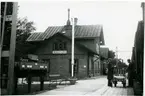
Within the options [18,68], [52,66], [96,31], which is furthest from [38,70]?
[96,31]

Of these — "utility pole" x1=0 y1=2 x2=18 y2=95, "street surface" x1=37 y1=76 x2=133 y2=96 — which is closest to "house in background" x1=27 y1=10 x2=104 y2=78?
"street surface" x1=37 y1=76 x2=133 y2=96

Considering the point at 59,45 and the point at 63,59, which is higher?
the point at 59,45

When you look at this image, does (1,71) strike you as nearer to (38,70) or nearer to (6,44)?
(6,44)

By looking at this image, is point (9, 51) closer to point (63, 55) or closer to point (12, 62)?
point (12, 62)

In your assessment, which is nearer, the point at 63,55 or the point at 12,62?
the point at 12,62

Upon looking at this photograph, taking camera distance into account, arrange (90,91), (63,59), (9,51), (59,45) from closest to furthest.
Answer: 1. (9,51)
2. (90,91)
3. (63,59)
4. (59,45)

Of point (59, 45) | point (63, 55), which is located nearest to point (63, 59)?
point (63, 55)

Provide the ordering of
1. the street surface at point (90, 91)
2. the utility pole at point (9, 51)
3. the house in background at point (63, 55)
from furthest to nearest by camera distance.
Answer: the house in background at point (63, 55)
the street surface at point (90, 91)
the utility pole at point (9, 51)

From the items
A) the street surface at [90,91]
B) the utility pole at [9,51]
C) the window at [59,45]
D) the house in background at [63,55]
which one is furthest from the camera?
the window at [59,45]

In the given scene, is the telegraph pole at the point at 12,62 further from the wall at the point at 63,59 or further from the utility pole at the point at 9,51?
the wall at the point at 63,59

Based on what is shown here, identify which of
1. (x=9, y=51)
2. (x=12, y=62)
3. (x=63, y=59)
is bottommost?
(x=12, y=62)

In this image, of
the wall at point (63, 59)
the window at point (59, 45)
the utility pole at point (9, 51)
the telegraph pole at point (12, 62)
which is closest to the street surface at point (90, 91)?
the telegraph pole at point (12, 62)

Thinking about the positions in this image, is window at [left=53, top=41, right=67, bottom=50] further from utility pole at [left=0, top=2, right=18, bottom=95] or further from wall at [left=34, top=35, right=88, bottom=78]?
utility pole at [left=0, top=2, right=18, bottom=95]

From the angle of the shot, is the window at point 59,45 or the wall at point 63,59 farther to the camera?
the window at point 59,45
